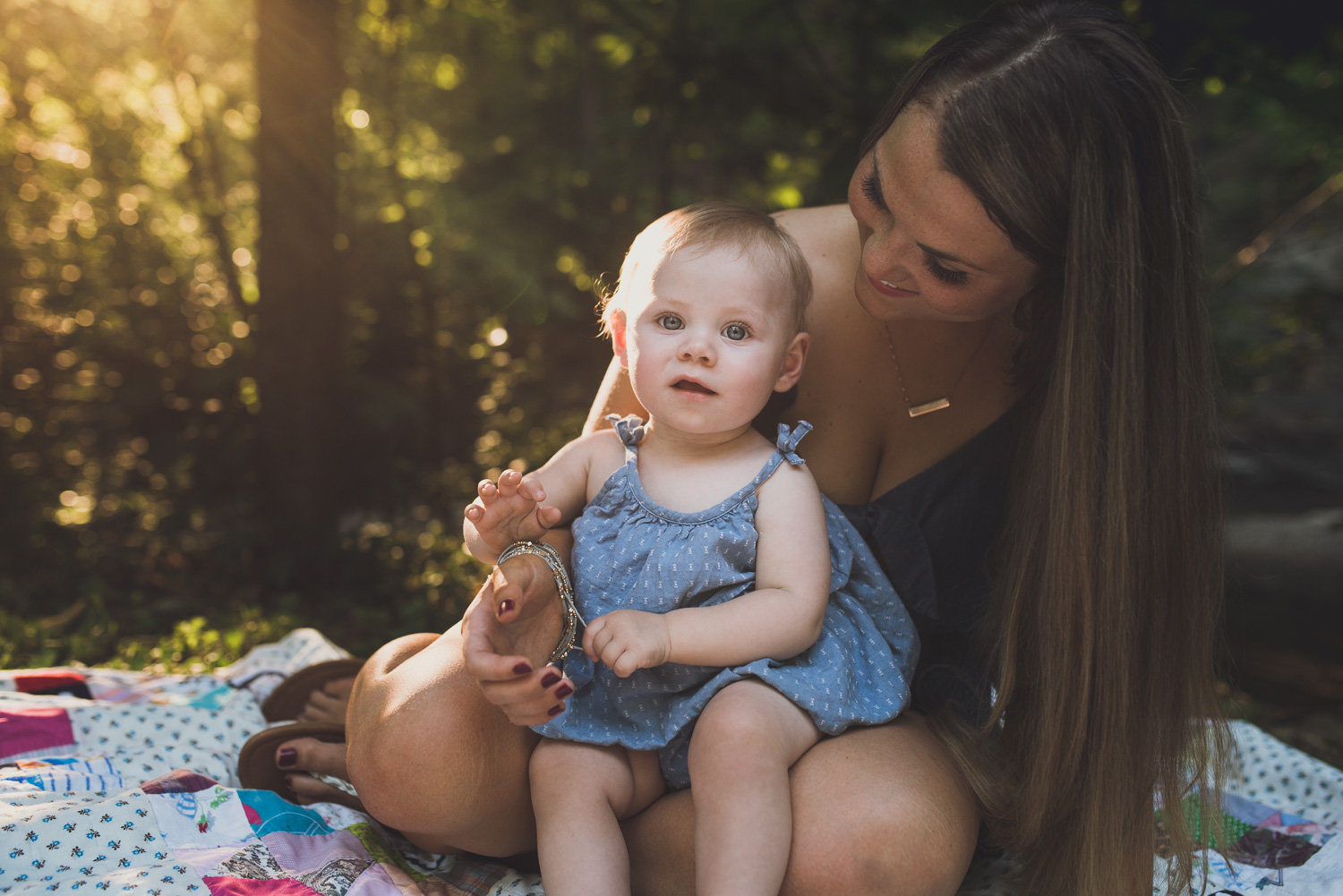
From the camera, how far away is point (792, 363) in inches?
67.7

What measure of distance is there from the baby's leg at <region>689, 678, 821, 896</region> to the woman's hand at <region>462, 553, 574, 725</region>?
9.2 inches

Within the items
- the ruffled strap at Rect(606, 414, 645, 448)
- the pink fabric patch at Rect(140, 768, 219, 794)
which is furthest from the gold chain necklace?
the pink fabric patch at Rect(140, 768, 219, 794)

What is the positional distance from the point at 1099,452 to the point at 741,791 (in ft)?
2.62

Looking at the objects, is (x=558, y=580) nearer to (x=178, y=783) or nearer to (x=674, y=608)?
(x=674, y=608)

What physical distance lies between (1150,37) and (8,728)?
367 cm

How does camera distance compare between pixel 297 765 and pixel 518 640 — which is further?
pixel 297 765

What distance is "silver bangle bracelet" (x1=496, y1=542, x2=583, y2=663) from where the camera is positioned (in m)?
1.61

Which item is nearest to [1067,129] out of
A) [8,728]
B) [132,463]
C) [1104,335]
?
[1104,335]

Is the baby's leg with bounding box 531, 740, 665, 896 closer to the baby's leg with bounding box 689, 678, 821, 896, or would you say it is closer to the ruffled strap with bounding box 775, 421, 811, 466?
the baby's leg with bounding box 689, 678, 821, 896

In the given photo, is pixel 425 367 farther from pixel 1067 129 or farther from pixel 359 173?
pixel 1067 129

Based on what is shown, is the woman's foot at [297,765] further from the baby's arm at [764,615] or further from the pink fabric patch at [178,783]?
the baby's arm at [764,615]

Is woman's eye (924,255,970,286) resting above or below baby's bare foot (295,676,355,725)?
above

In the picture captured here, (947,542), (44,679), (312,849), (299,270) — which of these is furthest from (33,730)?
(299,270)

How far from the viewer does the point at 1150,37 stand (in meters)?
3.21
